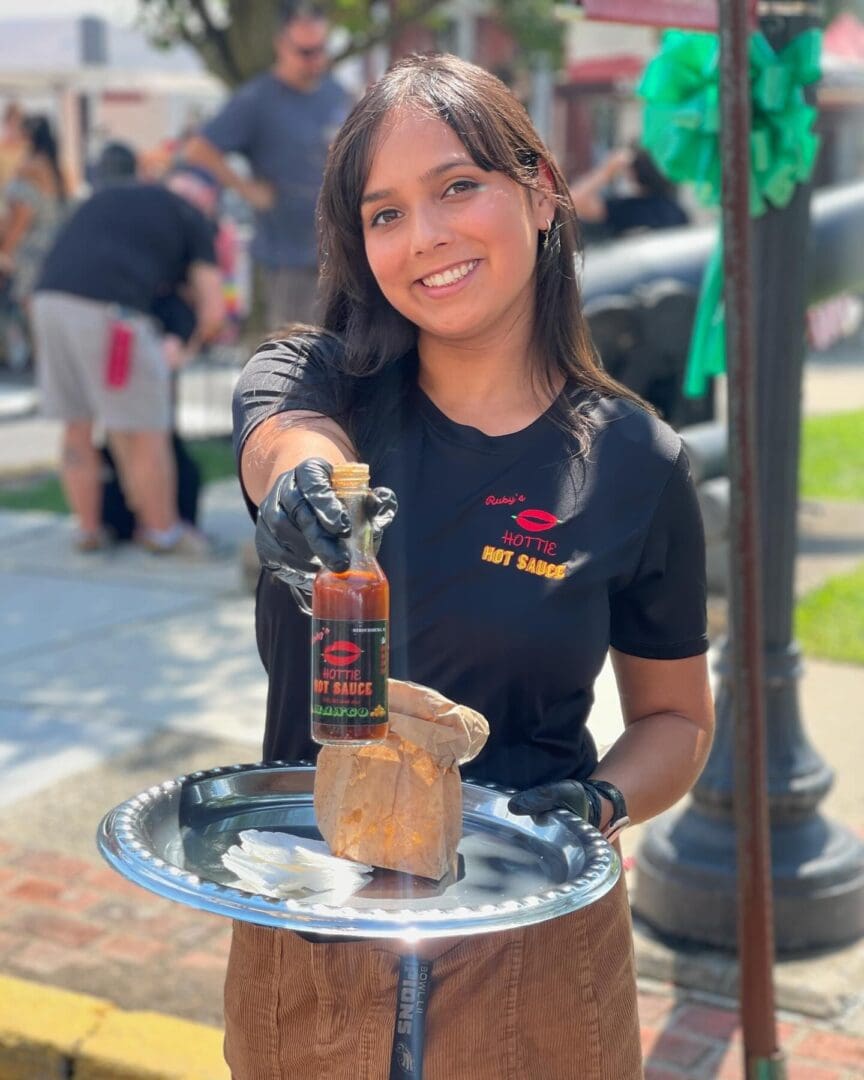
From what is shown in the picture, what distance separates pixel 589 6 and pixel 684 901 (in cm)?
232

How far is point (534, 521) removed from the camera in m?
2.19

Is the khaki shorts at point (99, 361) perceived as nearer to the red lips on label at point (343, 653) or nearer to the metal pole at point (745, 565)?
the metal pole at point (745, 565)

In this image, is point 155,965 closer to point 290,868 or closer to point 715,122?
point 290,868

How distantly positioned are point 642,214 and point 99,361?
302 cm

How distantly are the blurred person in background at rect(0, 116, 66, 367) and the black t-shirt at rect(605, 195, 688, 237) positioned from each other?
7765 millimetres

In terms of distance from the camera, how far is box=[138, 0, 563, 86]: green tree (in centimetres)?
1211

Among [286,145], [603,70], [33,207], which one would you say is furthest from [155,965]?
[603,70]

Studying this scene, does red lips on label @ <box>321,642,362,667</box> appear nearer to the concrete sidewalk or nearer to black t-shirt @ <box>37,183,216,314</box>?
the concrete sidewalk

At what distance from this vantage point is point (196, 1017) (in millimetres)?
3947

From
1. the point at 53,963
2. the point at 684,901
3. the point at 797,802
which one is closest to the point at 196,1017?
the point at 53,963

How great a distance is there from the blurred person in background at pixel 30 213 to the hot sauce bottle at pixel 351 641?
1414 cm

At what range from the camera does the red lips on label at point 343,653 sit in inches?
73.3

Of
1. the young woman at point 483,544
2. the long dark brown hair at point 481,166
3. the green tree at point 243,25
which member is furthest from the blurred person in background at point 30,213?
the young woman at point 483,544

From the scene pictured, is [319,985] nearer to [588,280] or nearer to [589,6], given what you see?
[589,6]
